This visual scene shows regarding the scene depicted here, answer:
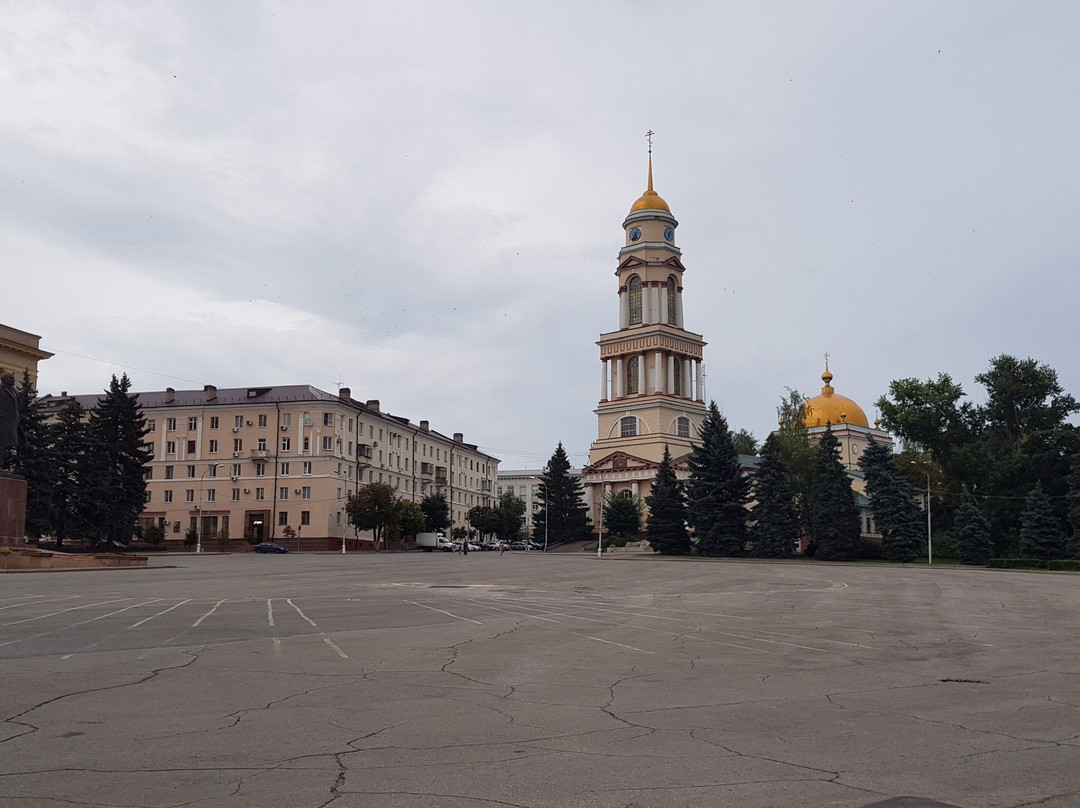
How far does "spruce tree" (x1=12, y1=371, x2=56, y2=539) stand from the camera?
6134cm

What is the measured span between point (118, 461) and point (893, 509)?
5547 cm

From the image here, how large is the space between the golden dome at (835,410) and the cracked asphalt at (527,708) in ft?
316

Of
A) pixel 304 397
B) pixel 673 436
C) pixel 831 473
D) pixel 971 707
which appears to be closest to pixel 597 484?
pixel 673 436

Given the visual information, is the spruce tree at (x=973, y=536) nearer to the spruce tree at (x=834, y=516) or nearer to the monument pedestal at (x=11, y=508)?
the spruce tree at (x=834, y=516)

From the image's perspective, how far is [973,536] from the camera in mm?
60156

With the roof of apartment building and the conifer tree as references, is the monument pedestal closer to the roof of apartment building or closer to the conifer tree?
the conifer tree

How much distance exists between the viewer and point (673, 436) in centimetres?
10931

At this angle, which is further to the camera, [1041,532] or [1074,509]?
[1041,532]

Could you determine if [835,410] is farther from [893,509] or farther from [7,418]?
[7,418]


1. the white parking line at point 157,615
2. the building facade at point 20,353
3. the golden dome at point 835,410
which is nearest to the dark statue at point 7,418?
the white parking line at point 157,615

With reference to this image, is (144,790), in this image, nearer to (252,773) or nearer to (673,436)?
(252,773)

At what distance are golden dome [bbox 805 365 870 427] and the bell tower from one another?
14.0 meters

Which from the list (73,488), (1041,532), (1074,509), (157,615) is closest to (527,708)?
(157,615)

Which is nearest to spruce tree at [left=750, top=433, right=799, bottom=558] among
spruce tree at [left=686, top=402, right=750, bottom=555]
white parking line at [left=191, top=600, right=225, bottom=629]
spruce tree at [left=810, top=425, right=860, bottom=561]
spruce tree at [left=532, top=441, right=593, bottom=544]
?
spruce tree at [left=686, top=402, right=750, bottom=555]
